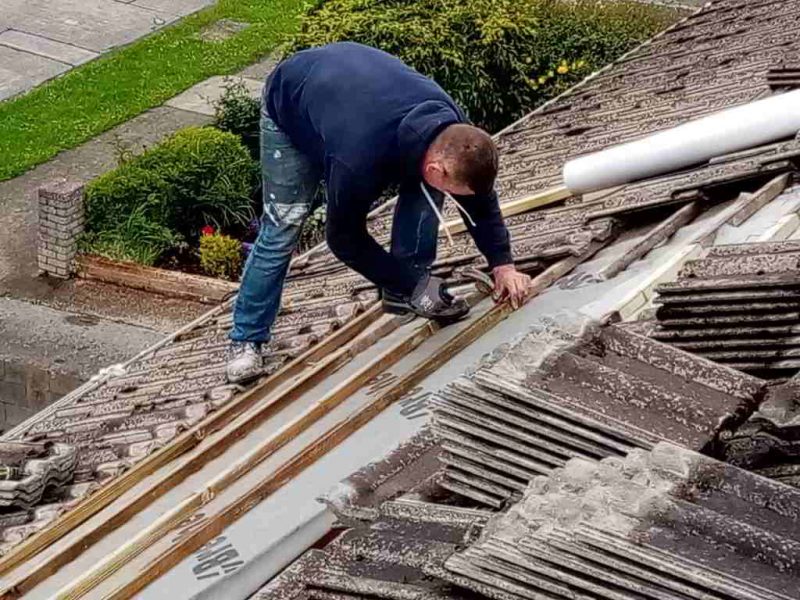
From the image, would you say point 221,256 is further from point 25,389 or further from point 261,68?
point 261,68

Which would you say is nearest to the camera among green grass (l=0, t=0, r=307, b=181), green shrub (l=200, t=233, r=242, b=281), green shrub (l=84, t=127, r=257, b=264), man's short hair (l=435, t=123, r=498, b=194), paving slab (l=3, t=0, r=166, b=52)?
man's short hair (l=435, t=123, r=498, b=194)

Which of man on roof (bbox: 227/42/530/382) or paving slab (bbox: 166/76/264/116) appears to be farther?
paving slab (bbox: 166/76/264/116)

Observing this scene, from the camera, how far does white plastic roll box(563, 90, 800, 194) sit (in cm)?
568

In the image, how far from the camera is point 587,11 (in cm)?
1502

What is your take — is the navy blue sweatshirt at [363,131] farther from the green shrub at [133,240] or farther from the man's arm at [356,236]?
the green shrub at [133,240]

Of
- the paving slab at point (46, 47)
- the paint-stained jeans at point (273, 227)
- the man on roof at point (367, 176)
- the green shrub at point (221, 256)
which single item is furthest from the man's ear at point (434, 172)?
the paving slab at point (46, 47)

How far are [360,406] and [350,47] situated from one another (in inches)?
49.8

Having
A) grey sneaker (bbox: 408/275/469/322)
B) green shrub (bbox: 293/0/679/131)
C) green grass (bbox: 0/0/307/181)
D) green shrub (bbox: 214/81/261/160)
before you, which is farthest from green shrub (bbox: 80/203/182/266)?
grey sneaker (bbox: 408/275/469/322)

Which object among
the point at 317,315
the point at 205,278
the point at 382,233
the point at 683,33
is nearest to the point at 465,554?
the point at 317,315

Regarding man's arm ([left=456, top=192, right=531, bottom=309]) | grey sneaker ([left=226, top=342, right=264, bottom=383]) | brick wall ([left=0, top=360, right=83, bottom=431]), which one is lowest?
brick wall ([left=0, top=360, right=83, bottom=431])

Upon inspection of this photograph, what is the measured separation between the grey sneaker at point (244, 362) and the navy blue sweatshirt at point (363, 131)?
68 centimetres

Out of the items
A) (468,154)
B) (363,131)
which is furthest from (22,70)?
(468,154)

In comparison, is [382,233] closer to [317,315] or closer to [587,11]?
[317,315]

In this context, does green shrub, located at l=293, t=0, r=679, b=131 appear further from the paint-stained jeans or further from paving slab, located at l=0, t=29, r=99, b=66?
the paint-stained jeans
